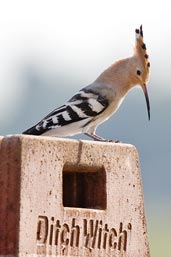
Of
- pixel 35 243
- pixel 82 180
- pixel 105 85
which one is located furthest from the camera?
pixel 105 85

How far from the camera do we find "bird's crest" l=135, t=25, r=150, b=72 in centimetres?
1219

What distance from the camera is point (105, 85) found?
1214 centimetres

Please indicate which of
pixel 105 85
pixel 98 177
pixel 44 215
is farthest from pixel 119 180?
pixel 105 85

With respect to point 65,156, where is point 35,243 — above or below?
below

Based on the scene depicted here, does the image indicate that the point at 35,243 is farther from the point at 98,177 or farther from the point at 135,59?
the point at 135,59

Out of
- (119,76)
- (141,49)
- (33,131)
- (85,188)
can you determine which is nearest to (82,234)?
(85,188)

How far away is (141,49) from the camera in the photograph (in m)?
12.3

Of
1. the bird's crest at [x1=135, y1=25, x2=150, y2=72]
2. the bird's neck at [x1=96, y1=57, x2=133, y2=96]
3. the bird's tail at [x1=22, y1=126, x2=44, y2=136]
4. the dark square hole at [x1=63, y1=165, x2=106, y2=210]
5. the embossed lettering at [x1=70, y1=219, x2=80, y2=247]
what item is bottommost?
the embossed lettering at [x1=70, y1=219, x2=80, y2=247]

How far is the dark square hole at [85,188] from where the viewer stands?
764cm

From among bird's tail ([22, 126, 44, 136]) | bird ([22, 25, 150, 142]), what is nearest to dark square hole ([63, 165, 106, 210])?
bird's tail ([22, 126, 44, 136])

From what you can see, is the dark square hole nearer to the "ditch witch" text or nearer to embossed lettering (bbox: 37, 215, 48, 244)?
the "ditch witch" text

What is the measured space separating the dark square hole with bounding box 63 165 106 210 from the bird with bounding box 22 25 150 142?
11.0 feet

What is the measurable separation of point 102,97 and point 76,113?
0.38 metres

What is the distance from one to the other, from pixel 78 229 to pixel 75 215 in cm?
8
